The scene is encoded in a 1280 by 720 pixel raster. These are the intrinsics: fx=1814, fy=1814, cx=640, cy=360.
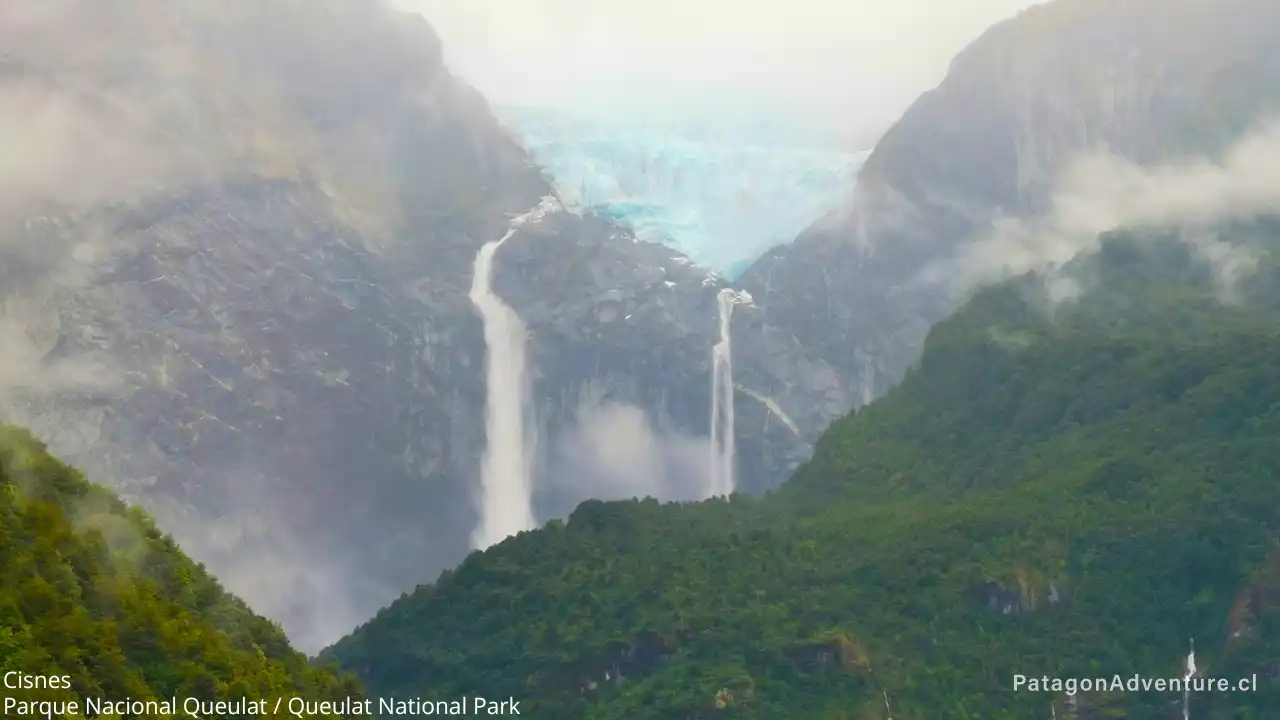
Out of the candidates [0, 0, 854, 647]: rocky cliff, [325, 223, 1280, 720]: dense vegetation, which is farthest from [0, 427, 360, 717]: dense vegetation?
[0, 0, 854, 647]: rocky cliff

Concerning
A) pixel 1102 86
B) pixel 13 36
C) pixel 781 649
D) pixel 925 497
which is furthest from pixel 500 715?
pixel 1102 86

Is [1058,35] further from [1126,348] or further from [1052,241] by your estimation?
[1126,348]

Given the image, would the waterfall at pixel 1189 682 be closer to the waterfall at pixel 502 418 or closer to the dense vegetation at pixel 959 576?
the dense vegetation at pixel 959 576

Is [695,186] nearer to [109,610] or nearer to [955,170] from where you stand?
[955,170]

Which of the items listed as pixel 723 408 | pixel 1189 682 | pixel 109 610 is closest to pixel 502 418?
pixel 723 408

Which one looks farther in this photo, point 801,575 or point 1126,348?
point 1126,348

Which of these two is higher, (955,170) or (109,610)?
(955,170)

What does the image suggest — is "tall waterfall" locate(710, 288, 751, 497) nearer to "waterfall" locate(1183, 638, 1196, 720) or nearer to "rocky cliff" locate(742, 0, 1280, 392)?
"rocky cliff" locate(742, 0, 1280, 392)
